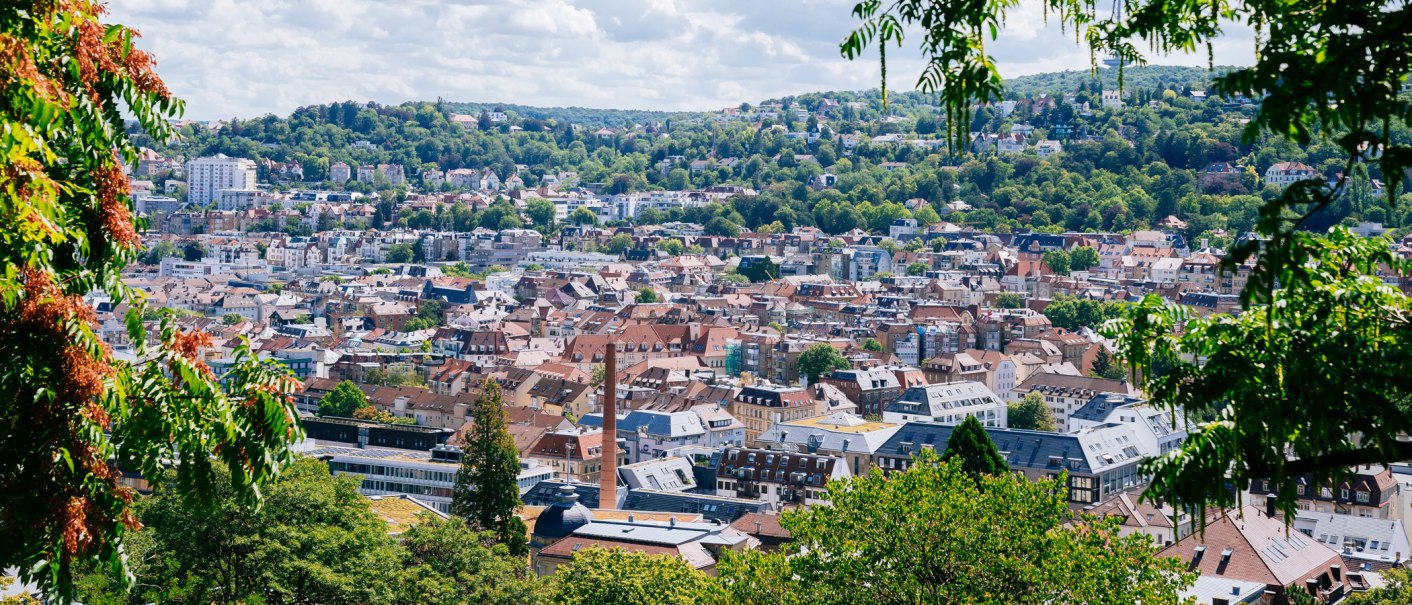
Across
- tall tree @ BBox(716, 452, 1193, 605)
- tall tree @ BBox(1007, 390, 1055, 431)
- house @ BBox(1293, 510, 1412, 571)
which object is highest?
tall tree @ BBox(716, 452, 1193, 605)

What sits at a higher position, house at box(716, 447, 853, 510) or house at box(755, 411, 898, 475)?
house at box(755, 411, 898, 475)

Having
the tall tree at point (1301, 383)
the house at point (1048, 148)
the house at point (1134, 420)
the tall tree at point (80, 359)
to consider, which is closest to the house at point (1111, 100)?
the house at point (1048, 148)

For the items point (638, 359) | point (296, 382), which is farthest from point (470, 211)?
point (296, 382)

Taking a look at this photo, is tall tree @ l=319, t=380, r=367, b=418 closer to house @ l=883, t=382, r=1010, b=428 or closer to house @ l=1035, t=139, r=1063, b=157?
house @ l=883, t=382, r=1010, b=428

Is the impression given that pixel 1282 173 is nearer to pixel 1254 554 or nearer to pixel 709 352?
pixel 709 352

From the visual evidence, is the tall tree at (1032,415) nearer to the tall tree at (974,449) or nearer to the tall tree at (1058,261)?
the tall tree at (974,449)

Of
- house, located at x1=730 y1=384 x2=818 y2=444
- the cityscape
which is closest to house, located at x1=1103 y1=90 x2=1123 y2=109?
the cityscape
